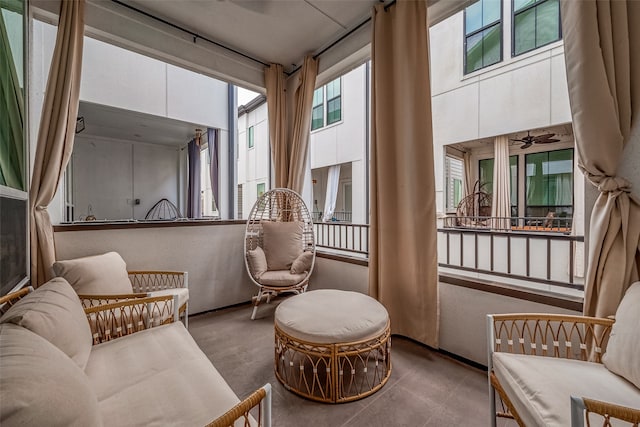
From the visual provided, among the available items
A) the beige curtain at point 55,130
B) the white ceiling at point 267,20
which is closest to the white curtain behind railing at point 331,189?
the white ceiling at point 267,20

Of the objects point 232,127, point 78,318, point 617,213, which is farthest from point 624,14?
point 232,127

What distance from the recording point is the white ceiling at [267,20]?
225 cm

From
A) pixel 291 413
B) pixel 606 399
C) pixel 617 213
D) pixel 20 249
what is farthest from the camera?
pixel 20 249

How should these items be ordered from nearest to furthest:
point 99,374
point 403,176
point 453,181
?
point 99,374 < point 403,176 < point 453,181

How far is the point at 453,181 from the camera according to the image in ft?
18.5

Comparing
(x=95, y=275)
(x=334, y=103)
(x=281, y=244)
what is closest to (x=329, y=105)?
(x=334, y=103)

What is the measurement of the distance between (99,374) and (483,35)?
615cm

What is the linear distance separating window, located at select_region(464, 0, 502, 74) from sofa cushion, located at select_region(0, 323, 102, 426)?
5.83 meters

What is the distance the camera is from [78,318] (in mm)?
1144

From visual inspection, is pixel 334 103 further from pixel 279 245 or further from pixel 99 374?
pixel 99 374

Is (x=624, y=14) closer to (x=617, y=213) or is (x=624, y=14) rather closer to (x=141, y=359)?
(x=617, y=213)

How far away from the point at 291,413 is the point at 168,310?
0.97 metres

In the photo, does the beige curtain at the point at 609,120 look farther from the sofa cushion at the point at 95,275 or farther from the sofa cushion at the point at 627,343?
the sofa cushion at the point at 95,275

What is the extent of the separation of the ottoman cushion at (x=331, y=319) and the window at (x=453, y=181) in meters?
4.30
